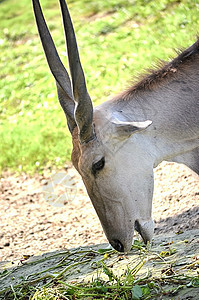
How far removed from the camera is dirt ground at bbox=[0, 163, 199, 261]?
5.03 metres

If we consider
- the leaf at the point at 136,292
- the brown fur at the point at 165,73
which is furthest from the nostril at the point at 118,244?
the brown fur at the point at 165,73

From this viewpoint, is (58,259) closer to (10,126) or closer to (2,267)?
(2,267)

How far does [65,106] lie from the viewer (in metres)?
3.69

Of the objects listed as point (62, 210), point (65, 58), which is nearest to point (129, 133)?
point (62, 210)

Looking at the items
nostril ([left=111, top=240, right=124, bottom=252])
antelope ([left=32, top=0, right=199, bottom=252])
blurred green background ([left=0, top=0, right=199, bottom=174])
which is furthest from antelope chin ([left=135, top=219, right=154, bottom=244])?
blurred green background ([left=0, top=0, right=199, bottom=174])

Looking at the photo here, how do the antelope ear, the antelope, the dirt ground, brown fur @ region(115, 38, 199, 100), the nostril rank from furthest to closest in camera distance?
1. the dirt ground
2. brown fur @ region(115, 38, 199, 100)
3. the nostril
4. the antelope
5. the antelope ear

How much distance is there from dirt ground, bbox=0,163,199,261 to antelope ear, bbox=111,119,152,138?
1.49 metres

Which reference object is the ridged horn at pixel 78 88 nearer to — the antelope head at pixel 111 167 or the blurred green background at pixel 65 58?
the antelope head at pixel 111 167

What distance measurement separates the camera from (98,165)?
3416 mm

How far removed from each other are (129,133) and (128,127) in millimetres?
39

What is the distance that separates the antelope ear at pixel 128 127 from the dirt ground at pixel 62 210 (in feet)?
4.87

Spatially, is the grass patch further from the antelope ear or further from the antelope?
the antelope ear

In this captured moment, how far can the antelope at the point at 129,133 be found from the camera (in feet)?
11.2

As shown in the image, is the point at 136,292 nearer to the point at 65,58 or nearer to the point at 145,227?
the point at 145,227
